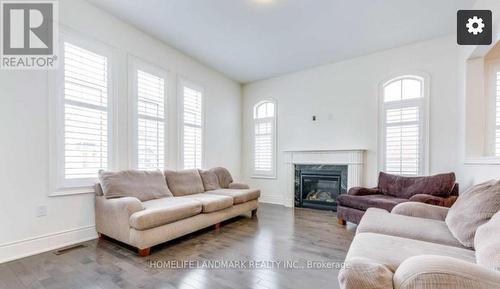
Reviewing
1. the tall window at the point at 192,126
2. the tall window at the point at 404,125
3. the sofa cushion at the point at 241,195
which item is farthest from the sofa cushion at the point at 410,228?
the tall window at the point at 192,126

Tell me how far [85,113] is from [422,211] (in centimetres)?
409

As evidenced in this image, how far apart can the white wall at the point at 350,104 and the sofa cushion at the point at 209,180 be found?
5.05 feet

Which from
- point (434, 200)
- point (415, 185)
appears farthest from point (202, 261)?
point (415, 185)

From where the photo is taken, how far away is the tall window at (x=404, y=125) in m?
4.19

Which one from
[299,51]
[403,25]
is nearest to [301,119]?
[299,51]

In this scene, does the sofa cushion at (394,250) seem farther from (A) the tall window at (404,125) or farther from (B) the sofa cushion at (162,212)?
(A) the tall window at (404,125)

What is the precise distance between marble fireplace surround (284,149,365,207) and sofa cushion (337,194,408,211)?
2.68 feet

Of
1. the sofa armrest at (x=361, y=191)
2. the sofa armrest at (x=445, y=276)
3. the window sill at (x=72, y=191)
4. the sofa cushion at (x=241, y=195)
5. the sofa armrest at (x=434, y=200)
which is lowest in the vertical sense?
the sofa cushion at (x=241, y=195)

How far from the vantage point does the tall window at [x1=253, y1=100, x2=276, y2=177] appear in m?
5.89

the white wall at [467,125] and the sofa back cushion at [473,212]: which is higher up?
the white wall at [467,125]

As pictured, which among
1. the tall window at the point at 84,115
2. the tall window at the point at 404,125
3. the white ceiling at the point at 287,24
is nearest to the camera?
the tall window at the point at 84,115

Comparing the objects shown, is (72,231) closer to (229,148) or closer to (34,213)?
(34,213)

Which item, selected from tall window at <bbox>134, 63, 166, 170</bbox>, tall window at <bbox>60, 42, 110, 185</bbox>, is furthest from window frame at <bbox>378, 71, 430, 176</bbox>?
tall window at <bbox>60, 42, 110, 185</bbox>

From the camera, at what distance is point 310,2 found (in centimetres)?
320
